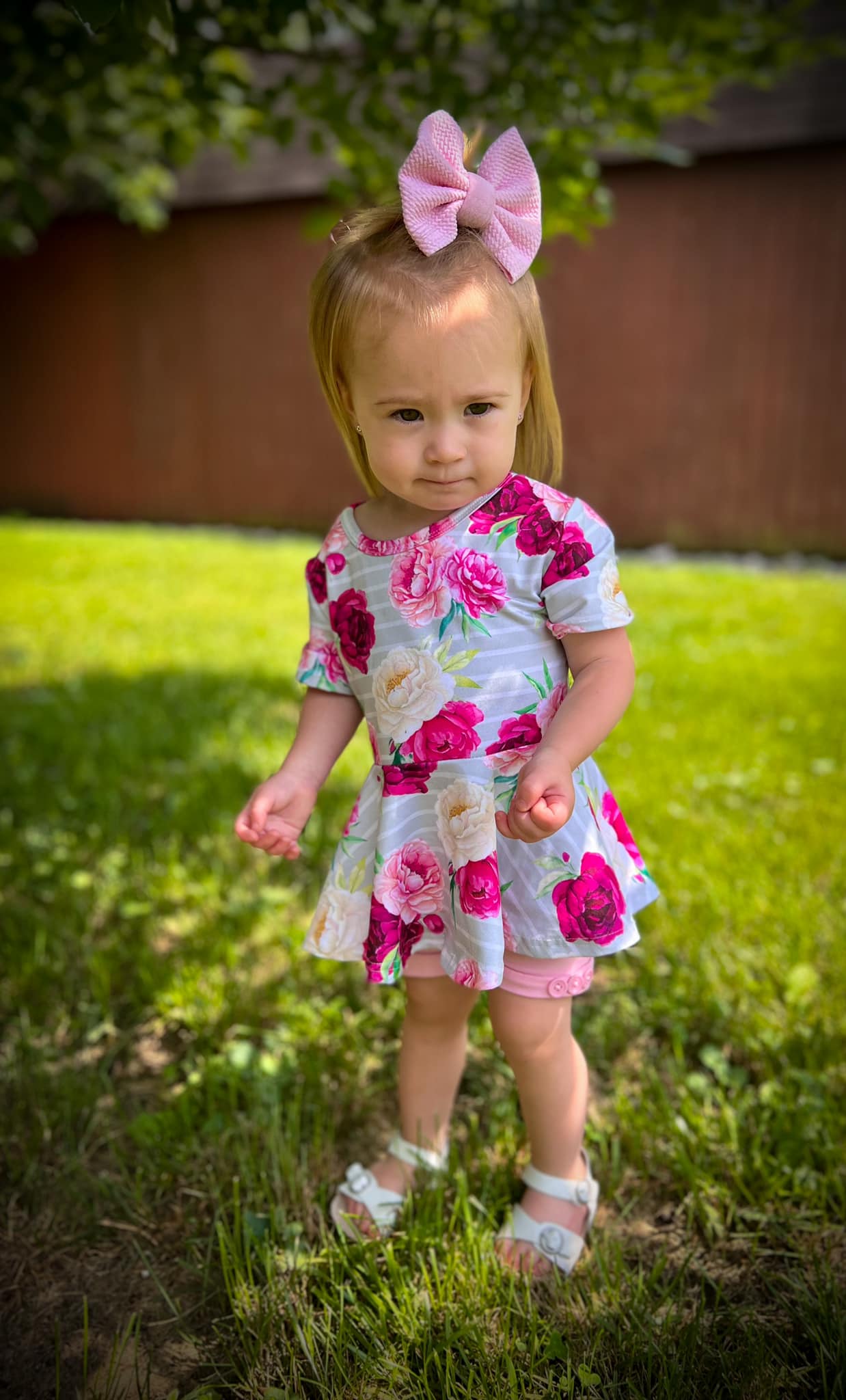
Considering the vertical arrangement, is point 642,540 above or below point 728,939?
→ below

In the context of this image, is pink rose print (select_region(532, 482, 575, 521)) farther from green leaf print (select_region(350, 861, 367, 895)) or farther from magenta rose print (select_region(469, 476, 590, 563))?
green leaf print (select_region(350, 861, 367, 895))

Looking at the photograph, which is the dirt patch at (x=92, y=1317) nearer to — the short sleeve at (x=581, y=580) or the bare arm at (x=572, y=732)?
the bare arm at (x=572, y=732)

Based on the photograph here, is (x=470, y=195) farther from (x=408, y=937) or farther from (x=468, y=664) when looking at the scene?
(x=408, y=937)

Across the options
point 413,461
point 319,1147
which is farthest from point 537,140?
point 319,1147

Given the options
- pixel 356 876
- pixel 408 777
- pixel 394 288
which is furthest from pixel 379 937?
pixel 394 288

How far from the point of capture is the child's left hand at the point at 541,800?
122 cm

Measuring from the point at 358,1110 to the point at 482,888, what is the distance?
2.27 ft

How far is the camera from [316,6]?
2.70m

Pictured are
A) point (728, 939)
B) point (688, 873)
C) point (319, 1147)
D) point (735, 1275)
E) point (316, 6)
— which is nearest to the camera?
point (735, 1275)

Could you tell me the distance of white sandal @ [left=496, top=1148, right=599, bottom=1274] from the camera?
1511 millimetres

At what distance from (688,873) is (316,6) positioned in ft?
7.84

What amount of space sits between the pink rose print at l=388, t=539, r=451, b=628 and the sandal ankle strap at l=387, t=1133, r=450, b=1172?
2.76 feet

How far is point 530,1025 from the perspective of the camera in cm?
147

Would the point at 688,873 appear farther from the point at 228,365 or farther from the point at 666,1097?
the point at 228,365
